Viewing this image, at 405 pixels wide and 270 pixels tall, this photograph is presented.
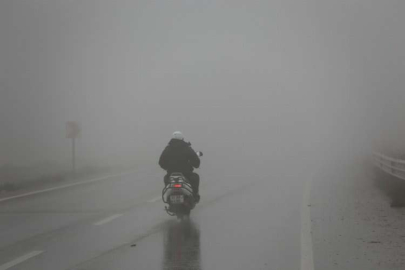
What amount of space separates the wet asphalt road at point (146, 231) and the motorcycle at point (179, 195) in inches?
11.0

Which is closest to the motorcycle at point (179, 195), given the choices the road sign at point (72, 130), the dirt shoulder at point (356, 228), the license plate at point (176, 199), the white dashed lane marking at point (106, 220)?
the license plate at point (176, 199)

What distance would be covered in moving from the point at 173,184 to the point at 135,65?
14169cm

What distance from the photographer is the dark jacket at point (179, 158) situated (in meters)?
11.5

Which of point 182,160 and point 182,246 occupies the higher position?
point 182,160

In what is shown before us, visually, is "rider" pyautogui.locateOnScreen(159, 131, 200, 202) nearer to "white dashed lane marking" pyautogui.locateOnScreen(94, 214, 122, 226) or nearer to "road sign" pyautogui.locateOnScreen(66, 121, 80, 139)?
"white dashed lane marking" pyautogui.locateOnScreen(94, 214, 122, 226)

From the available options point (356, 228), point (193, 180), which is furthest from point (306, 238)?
point (193, 180)

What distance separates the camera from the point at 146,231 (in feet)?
34.0

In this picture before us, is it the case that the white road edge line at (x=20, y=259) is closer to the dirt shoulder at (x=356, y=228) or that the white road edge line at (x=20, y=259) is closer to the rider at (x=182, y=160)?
the rider at (x=182, y=160)

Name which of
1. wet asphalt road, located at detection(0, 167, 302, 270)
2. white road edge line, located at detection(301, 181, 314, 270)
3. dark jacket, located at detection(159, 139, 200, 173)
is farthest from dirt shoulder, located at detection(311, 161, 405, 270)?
dark jacket, located at detection(159, 139, 200, 173)

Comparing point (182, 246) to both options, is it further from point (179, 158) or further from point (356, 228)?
point (356, 228)

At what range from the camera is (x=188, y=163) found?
11602mm

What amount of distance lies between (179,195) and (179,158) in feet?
2.64

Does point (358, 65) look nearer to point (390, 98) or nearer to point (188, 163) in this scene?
point (390, 98)

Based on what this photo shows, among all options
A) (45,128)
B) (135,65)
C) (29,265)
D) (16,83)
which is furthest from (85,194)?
(135,65)
